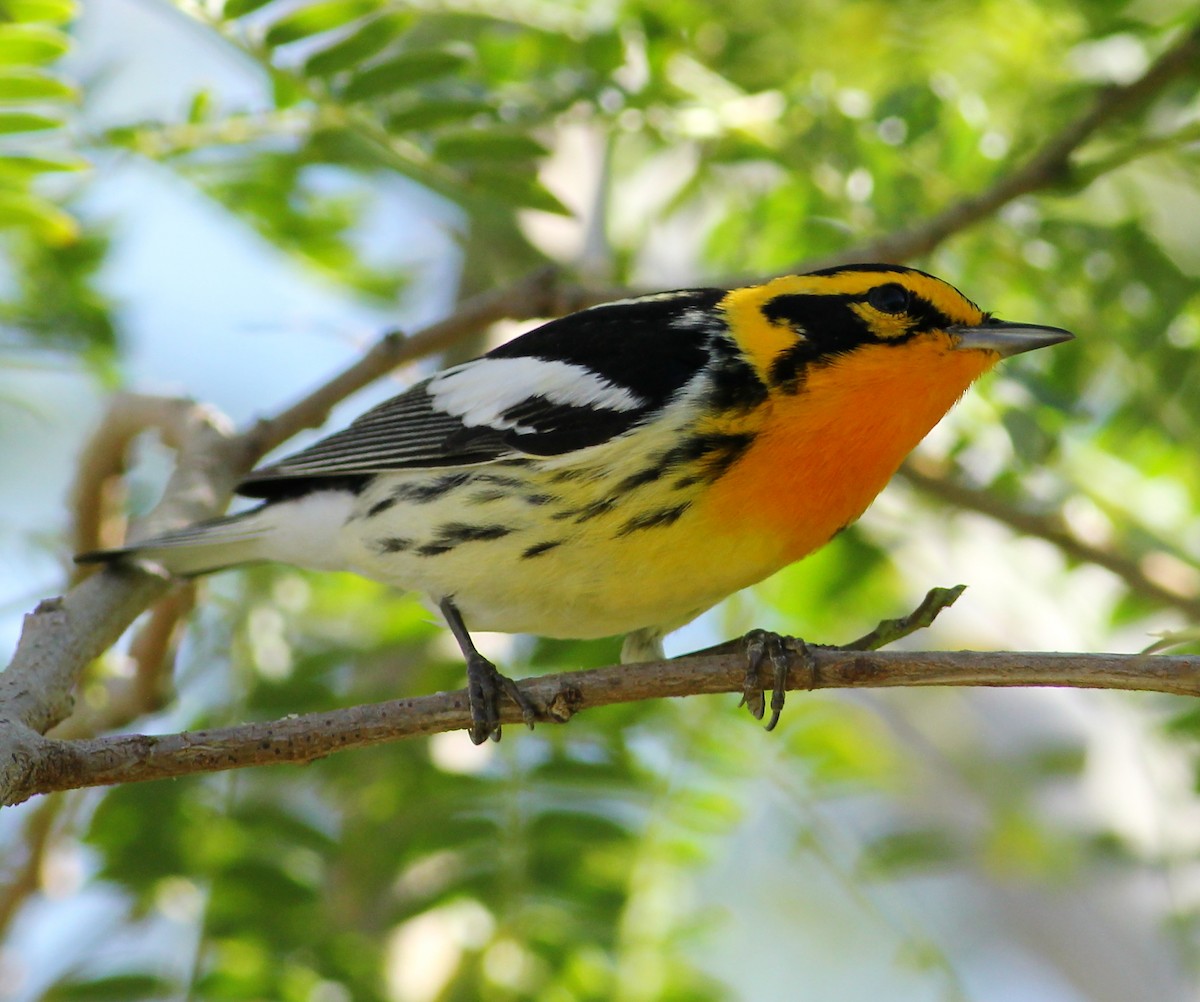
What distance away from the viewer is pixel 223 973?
3.33 m

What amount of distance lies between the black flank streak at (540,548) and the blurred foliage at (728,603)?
27.2 inches

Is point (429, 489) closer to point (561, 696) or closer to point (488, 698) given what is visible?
point (488, 698)

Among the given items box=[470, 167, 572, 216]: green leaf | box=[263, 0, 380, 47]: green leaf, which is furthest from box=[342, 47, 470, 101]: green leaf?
box=[470, 167, 572, 216]: green leaf

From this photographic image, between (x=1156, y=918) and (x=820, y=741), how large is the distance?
4.38 ft

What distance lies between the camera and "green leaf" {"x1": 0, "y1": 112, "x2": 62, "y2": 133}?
10.3ft

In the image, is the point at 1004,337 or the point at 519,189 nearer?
the point at 1004,337

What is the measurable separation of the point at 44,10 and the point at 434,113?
0.94 m

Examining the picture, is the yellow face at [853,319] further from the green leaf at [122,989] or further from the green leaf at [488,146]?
the green leaf at [122,989]

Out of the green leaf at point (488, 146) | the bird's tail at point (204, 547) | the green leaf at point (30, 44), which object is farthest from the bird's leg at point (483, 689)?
the green leaf at point (30, 44)

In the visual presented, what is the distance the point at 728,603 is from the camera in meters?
3.88

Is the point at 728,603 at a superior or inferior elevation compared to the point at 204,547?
inferior

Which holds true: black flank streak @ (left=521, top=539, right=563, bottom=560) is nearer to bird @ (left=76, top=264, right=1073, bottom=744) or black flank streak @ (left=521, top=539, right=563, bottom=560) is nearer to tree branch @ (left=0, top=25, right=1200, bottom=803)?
bird @ (left=76, top=264, right=1073, bottom=744)

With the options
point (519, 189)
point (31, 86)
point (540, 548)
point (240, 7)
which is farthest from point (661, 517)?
point (31, 86)

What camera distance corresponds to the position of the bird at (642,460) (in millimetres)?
3043
